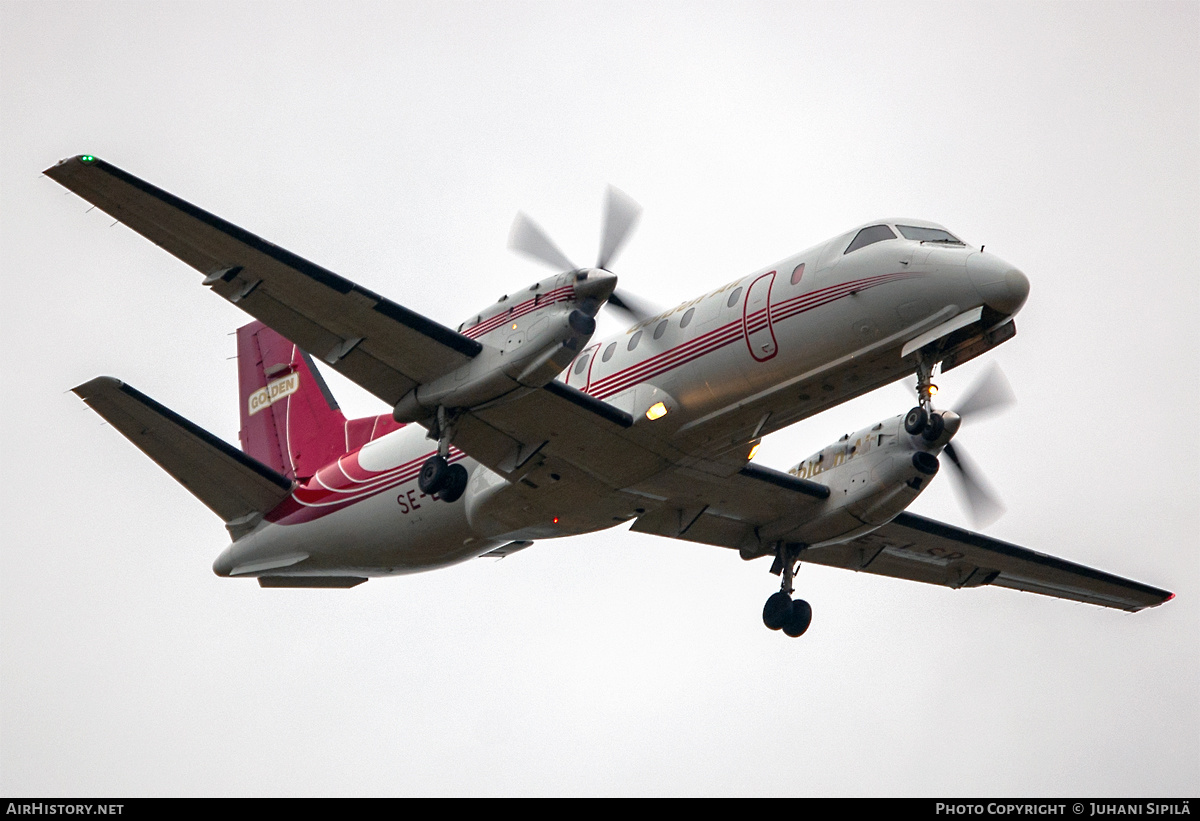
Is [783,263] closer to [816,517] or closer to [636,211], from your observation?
[636,211]

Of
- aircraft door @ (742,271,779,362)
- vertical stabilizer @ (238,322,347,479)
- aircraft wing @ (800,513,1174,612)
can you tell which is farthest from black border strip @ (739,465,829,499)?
vertical stabilizer @ (238,322,347,479)

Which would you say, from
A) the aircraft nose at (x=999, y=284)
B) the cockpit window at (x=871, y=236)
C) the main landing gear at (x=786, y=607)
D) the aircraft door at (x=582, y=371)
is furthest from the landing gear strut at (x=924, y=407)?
the main landing gear at (x=786, y=607)

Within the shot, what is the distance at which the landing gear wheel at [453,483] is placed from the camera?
1586 centimetres

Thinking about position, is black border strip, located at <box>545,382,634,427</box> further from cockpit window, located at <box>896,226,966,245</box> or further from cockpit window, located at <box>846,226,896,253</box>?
cockpit window, located at <box>896,226,966,245</box>

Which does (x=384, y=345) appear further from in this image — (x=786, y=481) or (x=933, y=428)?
(x=933, y=428)

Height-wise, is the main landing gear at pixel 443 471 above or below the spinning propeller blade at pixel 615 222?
below

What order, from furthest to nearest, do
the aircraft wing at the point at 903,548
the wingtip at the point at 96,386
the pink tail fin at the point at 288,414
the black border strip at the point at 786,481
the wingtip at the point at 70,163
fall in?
the pink tail fin at the point at 288,414
the aircraft wing at the point at 903,548
the black border strip at the point at 786,481
the wingtip at the point at 96,386
the wingtip at the point at 70,163

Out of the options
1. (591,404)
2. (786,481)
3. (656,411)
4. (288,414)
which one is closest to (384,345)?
(591,404)

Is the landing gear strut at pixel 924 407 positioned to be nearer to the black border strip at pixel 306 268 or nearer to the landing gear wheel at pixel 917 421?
the landing gear wheel at pixel 917 421

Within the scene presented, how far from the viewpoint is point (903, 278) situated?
14.4 metres

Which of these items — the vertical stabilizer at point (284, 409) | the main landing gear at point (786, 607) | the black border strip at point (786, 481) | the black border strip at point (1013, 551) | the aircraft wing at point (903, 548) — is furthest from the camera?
the vertical stabilizer at point (284, 409)

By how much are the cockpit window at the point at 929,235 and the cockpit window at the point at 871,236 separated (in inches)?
6.1

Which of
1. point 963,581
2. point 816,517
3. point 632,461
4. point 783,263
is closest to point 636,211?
point 783,263

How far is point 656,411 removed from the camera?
1558 centimetres
